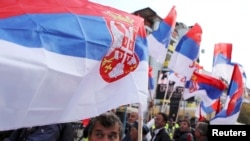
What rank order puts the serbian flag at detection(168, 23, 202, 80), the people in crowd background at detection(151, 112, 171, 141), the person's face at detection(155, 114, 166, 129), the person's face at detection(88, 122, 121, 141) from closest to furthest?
the person's face at detection(88, 122, 121, 141), the people in crowd background at detection(151, 112, 171, 141), the person's face at detection(155, 114, 166, 129), the serbian flag at detection(168, 23, 202, 80)

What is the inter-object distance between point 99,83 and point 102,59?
185mm

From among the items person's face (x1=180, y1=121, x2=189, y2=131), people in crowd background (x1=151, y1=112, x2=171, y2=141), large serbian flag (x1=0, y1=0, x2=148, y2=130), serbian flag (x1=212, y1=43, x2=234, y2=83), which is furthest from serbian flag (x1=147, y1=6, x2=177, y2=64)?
large serbian flag (x1=0, y1=0, x2=148, y2=130)

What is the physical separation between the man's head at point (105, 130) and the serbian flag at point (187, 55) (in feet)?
19.2

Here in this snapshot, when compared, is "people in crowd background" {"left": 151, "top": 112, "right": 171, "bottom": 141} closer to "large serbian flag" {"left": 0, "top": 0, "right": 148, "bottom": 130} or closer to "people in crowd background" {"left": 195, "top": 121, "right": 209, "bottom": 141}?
"people in crowd background" {"left": 195, "top": 121, "right": 209, "bottom": 141}

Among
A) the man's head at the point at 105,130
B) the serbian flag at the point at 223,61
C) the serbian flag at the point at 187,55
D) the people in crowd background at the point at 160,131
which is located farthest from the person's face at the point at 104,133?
the serbian flag at the point at 223,61

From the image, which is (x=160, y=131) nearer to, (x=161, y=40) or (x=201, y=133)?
(x=201, y=133)

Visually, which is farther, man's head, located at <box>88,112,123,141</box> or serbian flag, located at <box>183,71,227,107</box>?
serbian flag, located at <box>183,71,227,107</box>

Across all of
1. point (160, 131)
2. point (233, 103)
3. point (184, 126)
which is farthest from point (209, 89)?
point (160, 131)

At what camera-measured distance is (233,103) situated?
738 centimetres

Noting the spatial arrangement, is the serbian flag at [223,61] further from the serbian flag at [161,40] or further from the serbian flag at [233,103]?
the serbian flag at [233,103]

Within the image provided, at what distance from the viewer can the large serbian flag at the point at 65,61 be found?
6.98 ft

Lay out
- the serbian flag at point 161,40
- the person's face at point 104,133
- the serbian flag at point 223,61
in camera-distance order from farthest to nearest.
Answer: the serbian flag at point 223,61 < the serbian flag at point 161,40 < the person's face at point 104,133

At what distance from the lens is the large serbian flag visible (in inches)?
83.8

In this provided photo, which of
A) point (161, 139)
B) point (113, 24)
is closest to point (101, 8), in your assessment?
point (113, 24)
